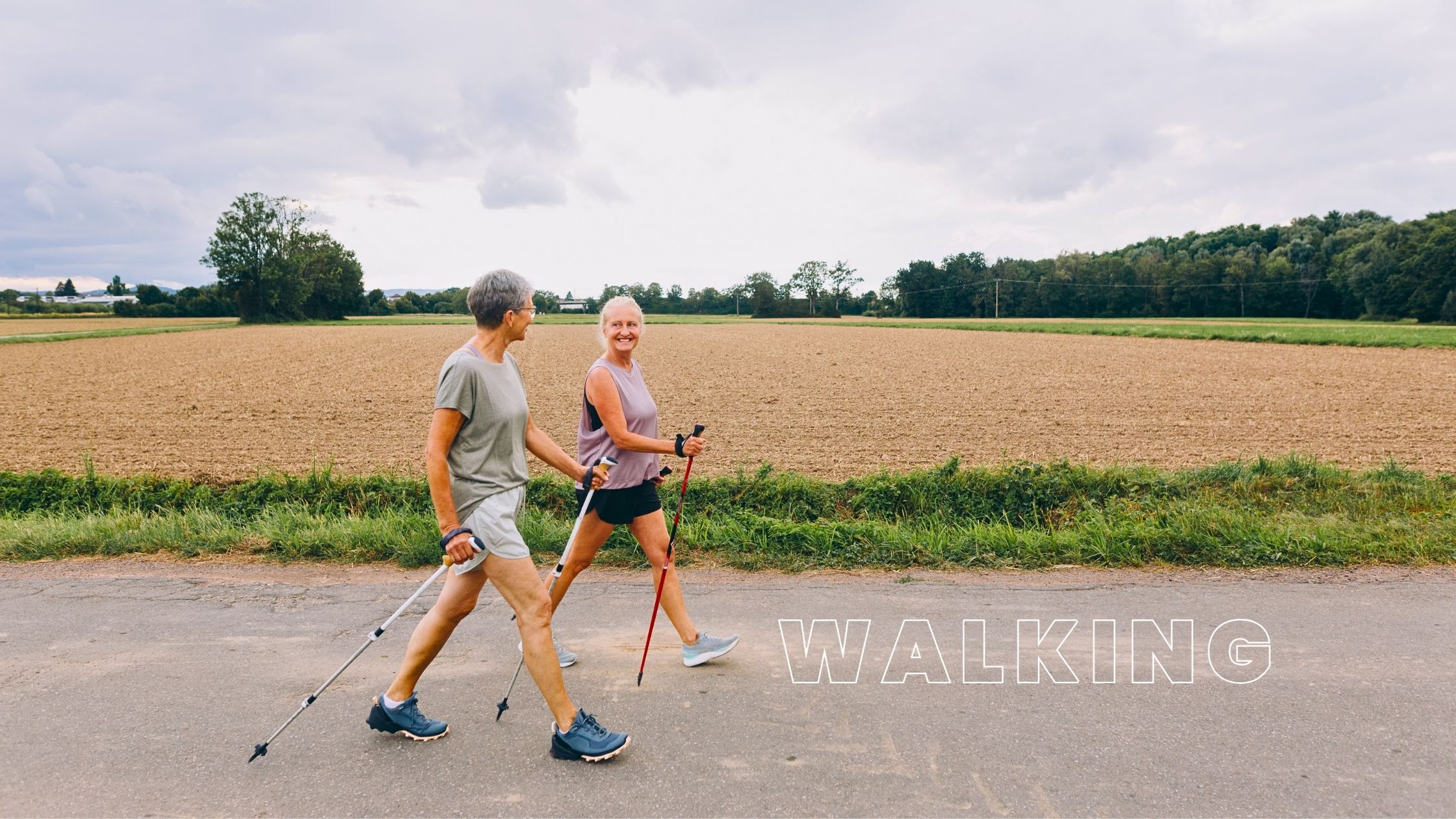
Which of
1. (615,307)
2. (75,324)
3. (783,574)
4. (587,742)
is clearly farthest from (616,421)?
(75,324)

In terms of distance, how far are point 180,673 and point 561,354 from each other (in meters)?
36.1

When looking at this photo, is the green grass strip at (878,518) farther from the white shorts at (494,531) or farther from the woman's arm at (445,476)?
the woman's arm at (445,476)

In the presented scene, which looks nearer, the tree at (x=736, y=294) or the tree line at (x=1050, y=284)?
the tree line at (x=1050, y=284)

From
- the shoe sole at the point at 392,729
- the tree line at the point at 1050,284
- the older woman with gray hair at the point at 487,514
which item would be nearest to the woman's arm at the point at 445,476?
the older woman with gray hair at the point at 487,514

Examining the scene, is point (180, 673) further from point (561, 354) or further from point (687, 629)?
point (561, 354)

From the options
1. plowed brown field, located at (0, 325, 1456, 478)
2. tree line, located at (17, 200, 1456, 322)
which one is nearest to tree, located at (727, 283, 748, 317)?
tree line, located at (17, 200, 1456, 322)

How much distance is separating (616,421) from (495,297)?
33.6 inches

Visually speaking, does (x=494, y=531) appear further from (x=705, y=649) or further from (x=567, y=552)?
(x=705, y=649)

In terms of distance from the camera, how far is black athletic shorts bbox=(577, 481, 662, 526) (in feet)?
13.2

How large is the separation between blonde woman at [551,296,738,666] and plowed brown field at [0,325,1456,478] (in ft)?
19.6

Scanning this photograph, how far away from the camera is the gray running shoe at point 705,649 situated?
155 inches

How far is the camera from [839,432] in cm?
1409

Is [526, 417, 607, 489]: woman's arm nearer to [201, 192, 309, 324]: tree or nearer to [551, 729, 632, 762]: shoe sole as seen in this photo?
[551, 729, 632, 762]: shoe sole

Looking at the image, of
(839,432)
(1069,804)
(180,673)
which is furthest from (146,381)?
(1069,804)
